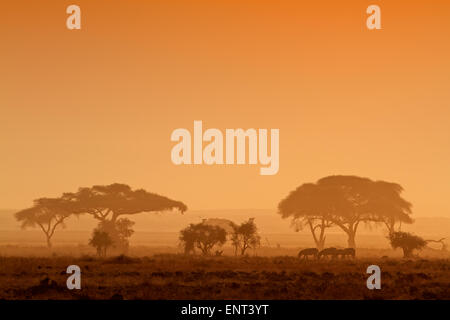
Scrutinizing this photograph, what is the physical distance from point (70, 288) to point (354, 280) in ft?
36.0

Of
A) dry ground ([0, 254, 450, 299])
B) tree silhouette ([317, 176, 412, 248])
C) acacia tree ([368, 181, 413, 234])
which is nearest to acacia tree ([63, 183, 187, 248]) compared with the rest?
tree silhouette ([317, 176, 412, 248])

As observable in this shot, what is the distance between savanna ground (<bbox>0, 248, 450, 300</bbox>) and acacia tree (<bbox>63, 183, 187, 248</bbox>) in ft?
119

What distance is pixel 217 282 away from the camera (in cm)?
2627

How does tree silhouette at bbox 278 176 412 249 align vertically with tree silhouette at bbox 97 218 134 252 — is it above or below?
above

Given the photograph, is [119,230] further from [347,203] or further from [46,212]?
[347,203]

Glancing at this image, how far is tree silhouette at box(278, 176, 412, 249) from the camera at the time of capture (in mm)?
71625

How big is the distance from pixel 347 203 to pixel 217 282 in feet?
157

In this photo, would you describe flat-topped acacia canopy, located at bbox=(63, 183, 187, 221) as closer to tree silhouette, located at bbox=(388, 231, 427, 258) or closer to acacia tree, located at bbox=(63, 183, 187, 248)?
acacia tree, located at bbox=(63, 183, 187, 248)

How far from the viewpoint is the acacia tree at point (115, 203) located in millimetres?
71875

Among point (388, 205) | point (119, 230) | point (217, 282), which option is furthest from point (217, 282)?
point (388, 205)

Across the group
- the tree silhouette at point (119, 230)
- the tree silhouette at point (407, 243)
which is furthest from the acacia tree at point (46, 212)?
the tree silhouette at point (407, 243)
